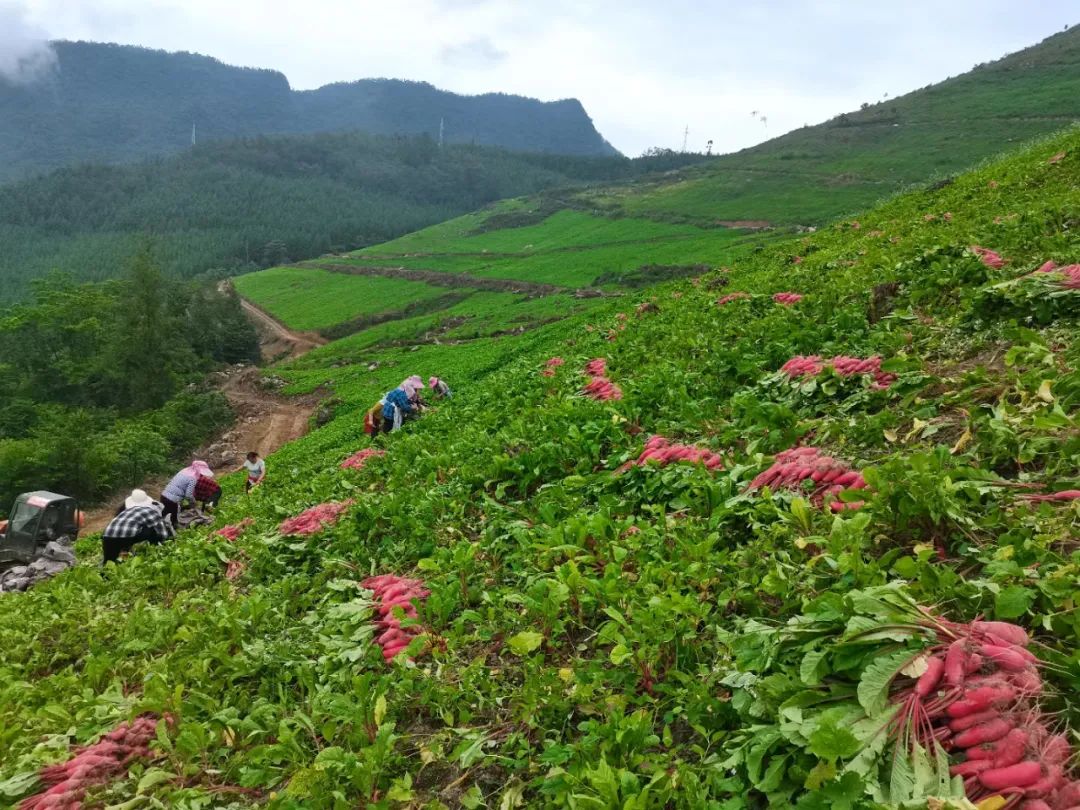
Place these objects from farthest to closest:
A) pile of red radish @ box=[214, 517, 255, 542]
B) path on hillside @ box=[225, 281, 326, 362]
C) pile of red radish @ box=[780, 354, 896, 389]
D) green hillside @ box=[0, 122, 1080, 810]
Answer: path on hillside @ box=[225, 281, 326, 362] → pile of red radish @ box=[214, 517, 255, 542] → pile of red radish @ box=[780, 354, 896, 389] → green hillside @ box=[0, 122, 1080, 810]

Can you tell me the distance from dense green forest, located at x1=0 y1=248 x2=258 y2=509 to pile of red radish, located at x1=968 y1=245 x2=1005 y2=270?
134 ft

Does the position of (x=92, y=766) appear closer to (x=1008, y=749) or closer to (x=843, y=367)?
(x=1008, y=749)

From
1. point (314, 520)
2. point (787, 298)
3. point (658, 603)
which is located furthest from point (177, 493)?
point (787, 298)

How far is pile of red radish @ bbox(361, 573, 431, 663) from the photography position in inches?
212

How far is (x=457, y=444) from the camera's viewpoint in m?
10.5

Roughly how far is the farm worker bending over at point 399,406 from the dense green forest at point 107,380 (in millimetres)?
26029

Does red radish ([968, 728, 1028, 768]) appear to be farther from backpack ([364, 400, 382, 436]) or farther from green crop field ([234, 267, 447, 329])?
green crop field ([234, 267, 447, 329])

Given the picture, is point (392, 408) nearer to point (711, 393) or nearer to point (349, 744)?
point (711, 393)

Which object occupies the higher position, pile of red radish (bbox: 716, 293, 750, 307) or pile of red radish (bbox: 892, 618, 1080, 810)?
pile of red radish (bbox: 716, 293, 750, 307)

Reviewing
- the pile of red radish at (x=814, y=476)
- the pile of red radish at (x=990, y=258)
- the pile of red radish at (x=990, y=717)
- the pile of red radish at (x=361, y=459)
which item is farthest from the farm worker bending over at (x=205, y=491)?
the pile of red radish at (x=990, y=258)

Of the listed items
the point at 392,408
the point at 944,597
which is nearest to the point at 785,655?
the point at 944,597

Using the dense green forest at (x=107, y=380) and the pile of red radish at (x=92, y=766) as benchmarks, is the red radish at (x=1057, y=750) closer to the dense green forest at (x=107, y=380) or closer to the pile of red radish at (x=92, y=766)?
the pile of red radish at (x=92, y=766)

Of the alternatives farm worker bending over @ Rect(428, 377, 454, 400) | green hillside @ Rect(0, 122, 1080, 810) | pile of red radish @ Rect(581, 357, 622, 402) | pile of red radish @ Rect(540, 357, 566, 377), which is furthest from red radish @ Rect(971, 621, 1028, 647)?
farm worker bending over @ Rect(428, 377, 454, 400)

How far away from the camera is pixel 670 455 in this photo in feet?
22.8
